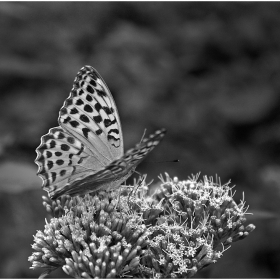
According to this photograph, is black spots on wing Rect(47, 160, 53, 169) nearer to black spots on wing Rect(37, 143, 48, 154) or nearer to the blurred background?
black spots on wing Rect(37, 143, 48, 154)

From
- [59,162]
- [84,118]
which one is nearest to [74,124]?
[84,118]

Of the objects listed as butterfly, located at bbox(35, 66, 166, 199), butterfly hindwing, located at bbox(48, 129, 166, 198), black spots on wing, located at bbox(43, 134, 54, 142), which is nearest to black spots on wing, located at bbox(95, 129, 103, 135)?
butterfly, located at bbox(35, 66, 166, 199)

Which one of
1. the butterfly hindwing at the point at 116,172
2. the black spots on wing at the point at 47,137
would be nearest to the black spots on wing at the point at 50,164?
the black spots on wing at the point at 47,137

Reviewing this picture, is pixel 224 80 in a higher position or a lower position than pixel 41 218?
higher

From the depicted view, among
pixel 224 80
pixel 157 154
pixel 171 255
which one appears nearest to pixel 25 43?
pixel 157 154

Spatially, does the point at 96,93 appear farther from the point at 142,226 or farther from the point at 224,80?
the point at 224,80

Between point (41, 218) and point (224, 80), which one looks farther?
point (224, 80)

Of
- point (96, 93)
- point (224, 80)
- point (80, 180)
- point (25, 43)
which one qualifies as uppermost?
point (25, 43)

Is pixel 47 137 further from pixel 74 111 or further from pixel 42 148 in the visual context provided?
pixel 74 111
